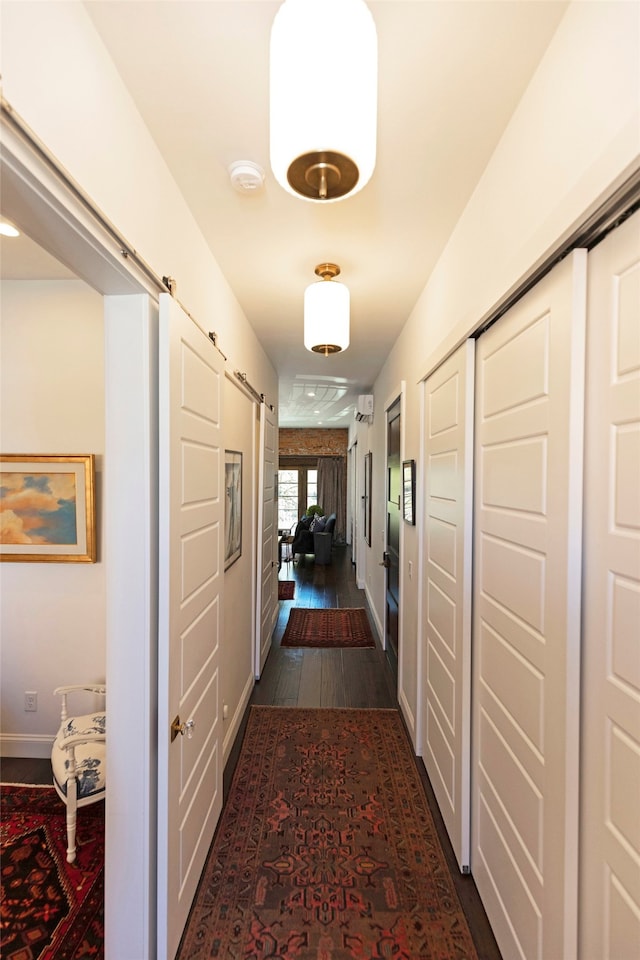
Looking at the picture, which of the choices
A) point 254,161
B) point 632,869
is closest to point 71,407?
point 254,161

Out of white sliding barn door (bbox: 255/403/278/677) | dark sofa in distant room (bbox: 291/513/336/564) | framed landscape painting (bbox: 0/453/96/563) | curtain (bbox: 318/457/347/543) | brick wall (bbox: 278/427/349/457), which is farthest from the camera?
curtain (bbox: 318/457/347/543)

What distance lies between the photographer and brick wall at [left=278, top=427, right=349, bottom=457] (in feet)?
30.4

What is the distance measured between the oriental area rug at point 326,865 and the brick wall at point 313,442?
7095 millimetres

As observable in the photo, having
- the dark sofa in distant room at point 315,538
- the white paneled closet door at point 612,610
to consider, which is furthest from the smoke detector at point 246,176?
the dark sofa in distant room at point 315,538

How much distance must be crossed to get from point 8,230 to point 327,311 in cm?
142

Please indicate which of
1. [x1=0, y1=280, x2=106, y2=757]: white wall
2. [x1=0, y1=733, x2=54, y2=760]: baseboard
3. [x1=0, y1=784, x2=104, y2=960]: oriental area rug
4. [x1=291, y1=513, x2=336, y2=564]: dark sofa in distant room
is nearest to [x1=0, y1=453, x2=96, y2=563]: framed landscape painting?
[x1=0, y1=280, x2=106, y2=757]: white wall

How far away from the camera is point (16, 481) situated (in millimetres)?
2350

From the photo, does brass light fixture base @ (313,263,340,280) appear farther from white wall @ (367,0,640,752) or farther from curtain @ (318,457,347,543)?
curtain @ (318,457,347,543)

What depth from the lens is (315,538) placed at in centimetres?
781

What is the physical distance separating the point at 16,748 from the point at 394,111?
3484 millimetres

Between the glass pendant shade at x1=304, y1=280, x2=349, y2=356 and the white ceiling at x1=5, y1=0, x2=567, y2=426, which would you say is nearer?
the white ceiling at x1=5, y1=0, x2=567, y2=426

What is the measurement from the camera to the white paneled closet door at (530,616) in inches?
38.9

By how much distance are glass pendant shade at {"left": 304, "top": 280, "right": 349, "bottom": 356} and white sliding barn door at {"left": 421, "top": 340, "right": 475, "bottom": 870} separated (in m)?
0.56

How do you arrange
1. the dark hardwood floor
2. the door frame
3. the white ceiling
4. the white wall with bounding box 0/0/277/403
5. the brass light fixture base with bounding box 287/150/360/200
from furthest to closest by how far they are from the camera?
the dark hardwood floor < the door frame < the white ceiling < the brass light fixture base with bounding box 287/150/360/200 < the white wall with bounding box 0/0/277/403
